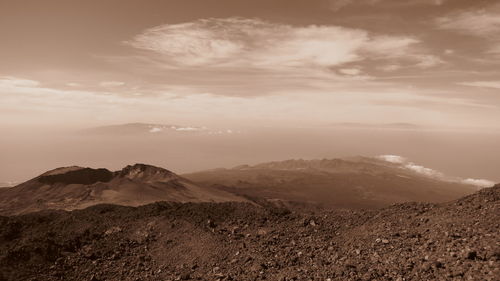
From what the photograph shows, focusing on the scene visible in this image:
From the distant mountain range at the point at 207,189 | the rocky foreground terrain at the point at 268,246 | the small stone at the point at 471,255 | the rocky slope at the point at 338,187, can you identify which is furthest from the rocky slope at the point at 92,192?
the small stone at the point at 471,255

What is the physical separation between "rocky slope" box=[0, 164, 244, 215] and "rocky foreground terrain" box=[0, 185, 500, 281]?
110 ft

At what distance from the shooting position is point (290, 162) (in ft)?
563

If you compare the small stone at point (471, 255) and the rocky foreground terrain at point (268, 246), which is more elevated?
the small stone at point (471, 255)

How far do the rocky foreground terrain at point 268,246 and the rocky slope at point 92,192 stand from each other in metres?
33.6

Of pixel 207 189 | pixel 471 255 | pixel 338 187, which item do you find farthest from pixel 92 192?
pixel 338 187

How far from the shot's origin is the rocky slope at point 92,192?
5256 centimetres

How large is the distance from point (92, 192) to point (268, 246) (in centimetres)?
5117

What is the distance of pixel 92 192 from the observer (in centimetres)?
5631

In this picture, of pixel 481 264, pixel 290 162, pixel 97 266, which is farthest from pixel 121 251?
pixel 290 162

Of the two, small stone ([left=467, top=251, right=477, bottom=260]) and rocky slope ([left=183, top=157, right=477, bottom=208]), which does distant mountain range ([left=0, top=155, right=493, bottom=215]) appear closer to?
rocky slope ([left=183, top=157, right=477, bottom=208])

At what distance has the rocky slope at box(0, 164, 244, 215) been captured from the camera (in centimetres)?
5256

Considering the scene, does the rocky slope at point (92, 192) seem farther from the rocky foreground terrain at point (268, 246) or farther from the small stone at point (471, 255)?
the small stone at point (471, 255)

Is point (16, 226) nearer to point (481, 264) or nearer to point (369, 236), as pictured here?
point (369, 236)

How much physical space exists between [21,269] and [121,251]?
4.06m
